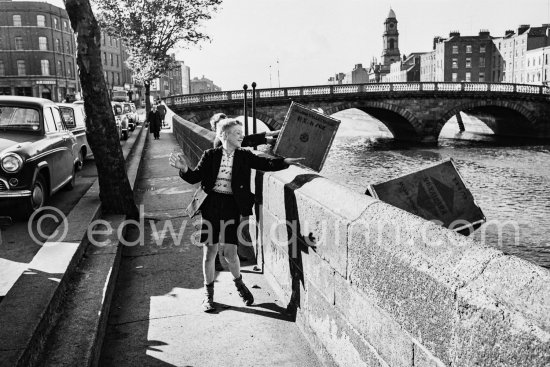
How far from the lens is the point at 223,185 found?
448cm

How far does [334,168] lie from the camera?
34.2m

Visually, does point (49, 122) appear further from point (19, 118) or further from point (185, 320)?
point (185, 320)

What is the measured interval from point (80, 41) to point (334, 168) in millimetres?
28227

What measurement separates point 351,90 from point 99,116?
4356cm

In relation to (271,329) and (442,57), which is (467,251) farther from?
(442,57)

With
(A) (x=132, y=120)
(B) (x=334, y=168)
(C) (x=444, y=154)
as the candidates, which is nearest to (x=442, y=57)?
(C) (x=444, y=154)

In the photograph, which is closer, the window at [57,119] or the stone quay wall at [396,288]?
the stone quay wall at [396,288]

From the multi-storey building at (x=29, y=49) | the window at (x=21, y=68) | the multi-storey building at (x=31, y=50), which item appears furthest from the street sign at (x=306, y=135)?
the window at (x=21, y=68)

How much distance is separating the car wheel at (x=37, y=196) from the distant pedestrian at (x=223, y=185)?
144 inches

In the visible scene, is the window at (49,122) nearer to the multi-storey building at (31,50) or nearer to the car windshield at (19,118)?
the car windshield at (19,118)

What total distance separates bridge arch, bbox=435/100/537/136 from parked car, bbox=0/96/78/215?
46120mm

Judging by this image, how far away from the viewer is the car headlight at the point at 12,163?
22.9 ft

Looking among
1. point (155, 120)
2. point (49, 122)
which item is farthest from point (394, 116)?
point (49, 122)

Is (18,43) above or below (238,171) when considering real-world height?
above
